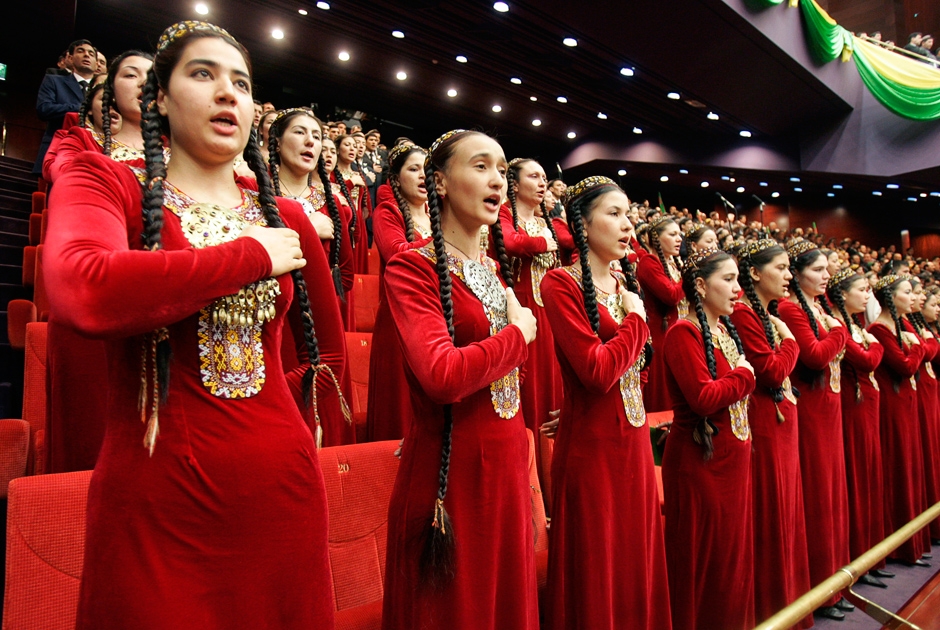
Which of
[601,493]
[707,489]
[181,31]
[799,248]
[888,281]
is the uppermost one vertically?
[181,31]

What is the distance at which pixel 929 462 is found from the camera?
4.34m

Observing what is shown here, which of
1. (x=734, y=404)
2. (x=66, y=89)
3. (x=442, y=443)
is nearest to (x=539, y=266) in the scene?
(x=734, y=404)

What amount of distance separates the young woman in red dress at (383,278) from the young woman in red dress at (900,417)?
3.12m

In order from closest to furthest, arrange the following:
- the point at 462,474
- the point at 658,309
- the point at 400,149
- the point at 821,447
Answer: the point at 462,474
the point at 821,447
the point at 400,149
the point at 658,309

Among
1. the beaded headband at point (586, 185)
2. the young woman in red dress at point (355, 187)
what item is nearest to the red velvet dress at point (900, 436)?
the beaded headband at point (586, 185)

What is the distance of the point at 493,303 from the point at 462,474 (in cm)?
44

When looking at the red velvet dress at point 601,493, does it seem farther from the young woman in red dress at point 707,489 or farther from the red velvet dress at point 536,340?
the red velvet dress at point 536,340

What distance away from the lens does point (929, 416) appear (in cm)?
438

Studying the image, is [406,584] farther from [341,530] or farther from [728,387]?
[728,387]

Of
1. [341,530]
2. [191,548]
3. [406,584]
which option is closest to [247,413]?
[191,548]

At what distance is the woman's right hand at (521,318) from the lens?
61.5 inches

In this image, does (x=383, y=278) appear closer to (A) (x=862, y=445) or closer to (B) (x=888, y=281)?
(A) (x=862, y=445)

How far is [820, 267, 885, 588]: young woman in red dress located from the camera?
3543 mm

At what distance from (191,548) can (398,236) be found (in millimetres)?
2199
